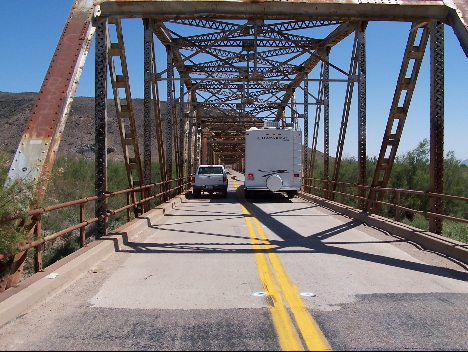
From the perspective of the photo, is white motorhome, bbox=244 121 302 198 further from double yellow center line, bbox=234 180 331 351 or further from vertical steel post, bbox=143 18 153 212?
double yellow center line, bbox=234 180 331 351

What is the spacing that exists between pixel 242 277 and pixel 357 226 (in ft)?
25.0

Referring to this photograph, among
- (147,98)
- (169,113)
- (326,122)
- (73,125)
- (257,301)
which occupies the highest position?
(73,125)

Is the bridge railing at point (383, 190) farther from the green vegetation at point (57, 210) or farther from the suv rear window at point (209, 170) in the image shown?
the green vegetation at point (57, 210)

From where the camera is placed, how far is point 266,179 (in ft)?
78.4

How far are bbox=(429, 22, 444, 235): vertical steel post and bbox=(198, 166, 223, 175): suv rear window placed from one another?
59.2ft

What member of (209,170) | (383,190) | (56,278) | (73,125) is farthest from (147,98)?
(73,125)

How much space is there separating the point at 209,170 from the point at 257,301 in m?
22.8

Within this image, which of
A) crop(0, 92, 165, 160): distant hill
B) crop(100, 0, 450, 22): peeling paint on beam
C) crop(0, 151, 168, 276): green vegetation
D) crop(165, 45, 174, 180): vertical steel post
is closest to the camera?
crop(0, 151, 168, 276): green vegetation

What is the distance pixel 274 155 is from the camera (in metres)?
23.7

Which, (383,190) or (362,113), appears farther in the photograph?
(362,113)

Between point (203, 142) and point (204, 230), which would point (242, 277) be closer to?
point (204, 230)

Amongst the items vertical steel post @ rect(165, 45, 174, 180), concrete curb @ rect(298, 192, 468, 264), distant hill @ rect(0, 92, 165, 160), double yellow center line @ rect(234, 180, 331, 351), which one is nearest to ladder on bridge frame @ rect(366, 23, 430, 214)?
concrete curb @ rect(298, 192, 468, 264)

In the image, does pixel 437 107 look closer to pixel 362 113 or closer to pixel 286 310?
pixel 362 113

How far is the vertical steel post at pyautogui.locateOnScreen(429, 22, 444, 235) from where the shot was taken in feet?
37.0
